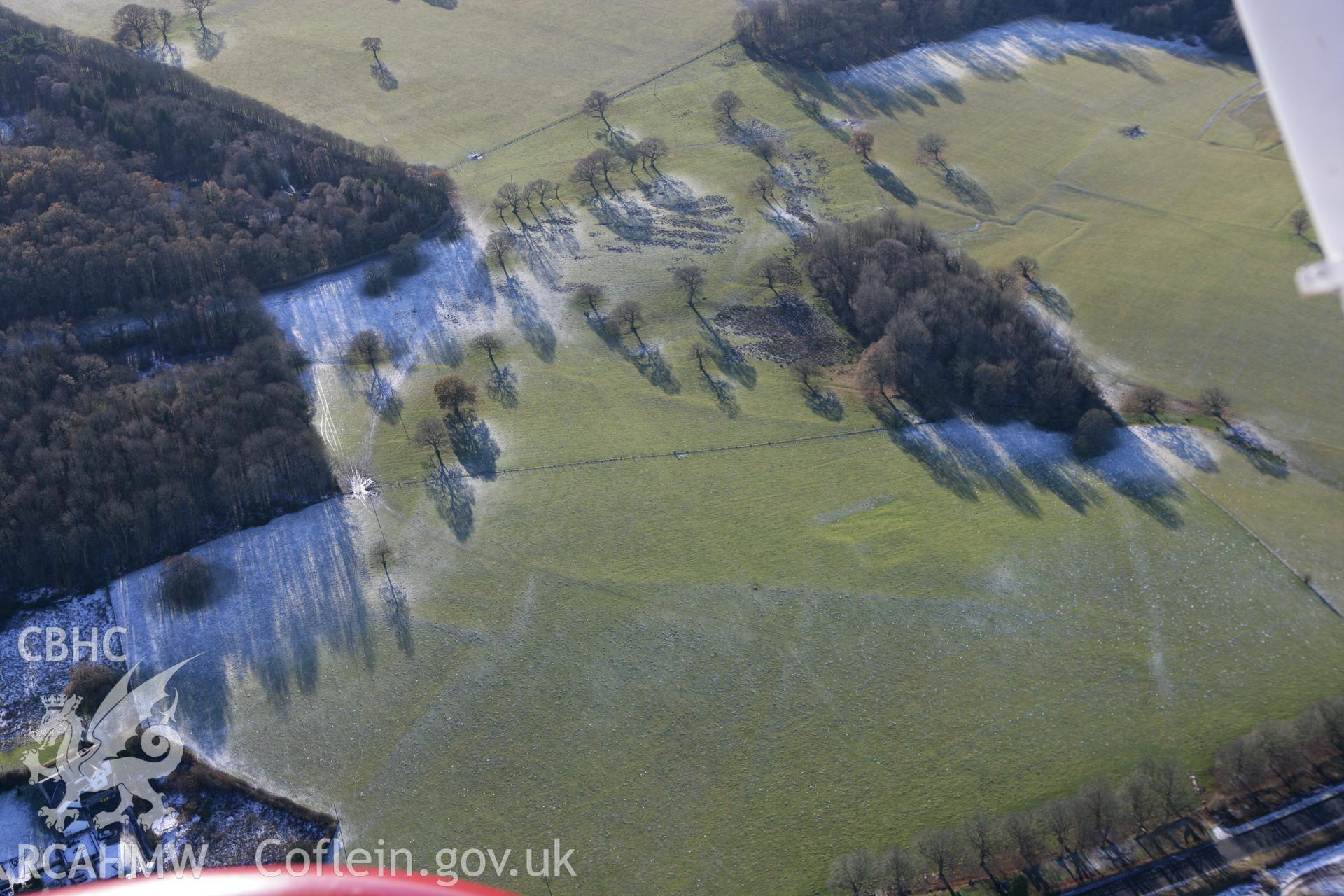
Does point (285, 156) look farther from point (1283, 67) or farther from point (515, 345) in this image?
point (1283, 67)

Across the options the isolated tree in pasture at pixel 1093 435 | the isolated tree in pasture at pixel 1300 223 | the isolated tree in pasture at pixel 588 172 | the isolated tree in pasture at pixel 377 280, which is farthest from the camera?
the isolated tree in pasture at pixel 588 172

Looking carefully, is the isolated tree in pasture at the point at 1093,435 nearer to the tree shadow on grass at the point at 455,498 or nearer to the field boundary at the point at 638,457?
the field boundary at the point at 638,457

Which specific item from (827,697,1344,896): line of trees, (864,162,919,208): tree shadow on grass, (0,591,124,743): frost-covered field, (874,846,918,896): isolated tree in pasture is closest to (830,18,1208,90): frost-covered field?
(864,162,919,208): tree shadow on grass

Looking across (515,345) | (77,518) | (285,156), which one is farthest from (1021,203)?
(77,518)

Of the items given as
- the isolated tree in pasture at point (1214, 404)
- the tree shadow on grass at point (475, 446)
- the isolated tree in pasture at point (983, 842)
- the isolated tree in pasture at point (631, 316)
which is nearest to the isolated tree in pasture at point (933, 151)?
the isolated tree in pasture at point (1214, 404)

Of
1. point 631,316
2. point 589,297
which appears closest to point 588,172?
point 589,297

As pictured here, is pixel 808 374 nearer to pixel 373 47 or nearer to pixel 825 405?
pixel 825 405

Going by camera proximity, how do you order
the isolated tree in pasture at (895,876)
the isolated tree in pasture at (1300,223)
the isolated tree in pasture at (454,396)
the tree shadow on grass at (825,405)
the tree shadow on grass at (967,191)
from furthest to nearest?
the tree shadow on grass at (967,191) → the isolated tree in pasture at (1300,223) → the tree shadow on grass at (825,405) → the isolated tree in pasture at (454,396) → the isolated tree in pasture at (895,876)
